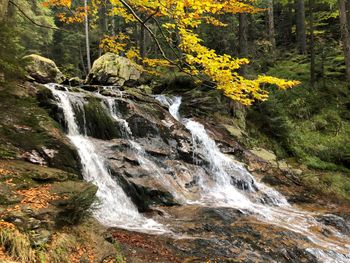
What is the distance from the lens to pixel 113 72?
60.2 feet

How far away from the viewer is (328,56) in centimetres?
2267

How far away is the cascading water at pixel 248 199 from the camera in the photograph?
796 centimetres

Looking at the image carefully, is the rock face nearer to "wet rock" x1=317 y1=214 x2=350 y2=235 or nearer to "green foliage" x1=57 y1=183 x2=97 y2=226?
"green foliage" x1=57 y1=183 x2=97 y2=226

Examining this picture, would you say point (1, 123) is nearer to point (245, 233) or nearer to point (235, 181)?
point (245, 233)

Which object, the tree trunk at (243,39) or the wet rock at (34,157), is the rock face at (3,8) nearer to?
the wet rock at (34,157)

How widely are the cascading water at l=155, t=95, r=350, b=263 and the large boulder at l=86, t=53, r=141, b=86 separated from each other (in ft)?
15.4

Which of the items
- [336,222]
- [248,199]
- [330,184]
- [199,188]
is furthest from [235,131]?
[336,222]

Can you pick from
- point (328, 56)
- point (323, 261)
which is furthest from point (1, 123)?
point (328, 56)

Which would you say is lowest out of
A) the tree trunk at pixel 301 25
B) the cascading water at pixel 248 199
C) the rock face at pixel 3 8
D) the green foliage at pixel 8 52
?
the cascading water at pixel 248 199

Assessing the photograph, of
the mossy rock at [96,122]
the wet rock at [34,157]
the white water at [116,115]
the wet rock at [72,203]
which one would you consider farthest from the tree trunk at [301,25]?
the wet rock at [72,203]

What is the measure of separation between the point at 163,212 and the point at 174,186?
66.1 inches

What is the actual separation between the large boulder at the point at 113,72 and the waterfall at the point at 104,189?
22.1ft

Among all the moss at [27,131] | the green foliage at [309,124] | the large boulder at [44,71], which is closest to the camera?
the moss at [27,131]

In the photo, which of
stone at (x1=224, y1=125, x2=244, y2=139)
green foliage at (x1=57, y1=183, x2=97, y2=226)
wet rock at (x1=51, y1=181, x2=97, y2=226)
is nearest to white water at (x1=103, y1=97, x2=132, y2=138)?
stone at (x1=224, y1=125, x2=244, y2=139)
